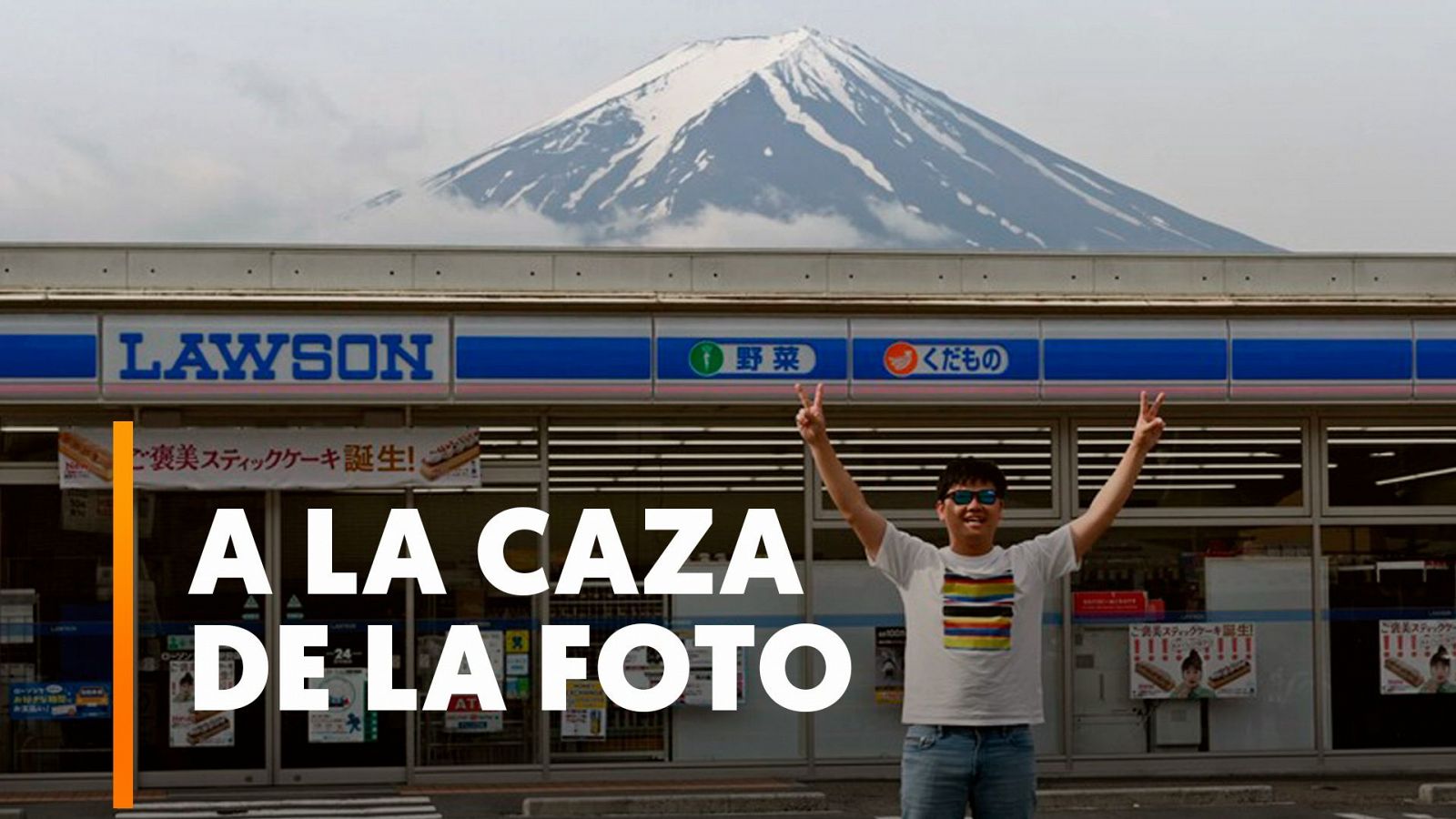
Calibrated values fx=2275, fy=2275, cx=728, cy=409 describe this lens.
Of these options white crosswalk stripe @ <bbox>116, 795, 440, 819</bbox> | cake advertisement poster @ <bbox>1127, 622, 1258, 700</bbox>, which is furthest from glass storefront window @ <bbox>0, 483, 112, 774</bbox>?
cake advertisement poster @ <bbox>1127, 622, 1258, 700</bbox>

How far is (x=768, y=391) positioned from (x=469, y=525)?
2.35 meters

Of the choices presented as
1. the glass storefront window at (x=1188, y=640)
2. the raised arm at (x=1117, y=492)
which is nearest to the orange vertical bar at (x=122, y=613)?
the glass storefront window at (x=1188, y=640)

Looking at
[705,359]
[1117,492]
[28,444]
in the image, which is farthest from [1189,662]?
[1117,492]

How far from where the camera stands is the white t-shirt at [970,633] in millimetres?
6086

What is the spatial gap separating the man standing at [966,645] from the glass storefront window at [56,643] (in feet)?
35.7

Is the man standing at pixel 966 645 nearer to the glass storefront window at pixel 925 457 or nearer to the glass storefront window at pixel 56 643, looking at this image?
the glass storefront window at pixel 925 457

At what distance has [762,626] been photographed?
655 inches

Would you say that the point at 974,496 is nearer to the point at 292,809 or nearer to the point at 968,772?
the point at 968,772

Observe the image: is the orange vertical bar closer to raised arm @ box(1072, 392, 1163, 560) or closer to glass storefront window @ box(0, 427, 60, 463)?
glass storefront window @ box(0, 427, 60, 463)

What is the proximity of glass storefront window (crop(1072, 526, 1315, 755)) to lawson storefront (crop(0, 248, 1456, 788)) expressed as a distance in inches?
0.9

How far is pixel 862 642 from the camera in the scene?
16719 mm

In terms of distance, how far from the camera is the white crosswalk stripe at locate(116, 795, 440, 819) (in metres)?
14.2

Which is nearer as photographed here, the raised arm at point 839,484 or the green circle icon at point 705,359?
the raised arm at point 839,484

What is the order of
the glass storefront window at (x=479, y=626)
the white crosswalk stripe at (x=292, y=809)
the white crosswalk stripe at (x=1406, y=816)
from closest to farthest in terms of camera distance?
the white crosswalk stripe at (x=1406, y=816) < the white crosswalk stripe at (x=292, y=809) < the glass storefront window at (x=479, y=626)
